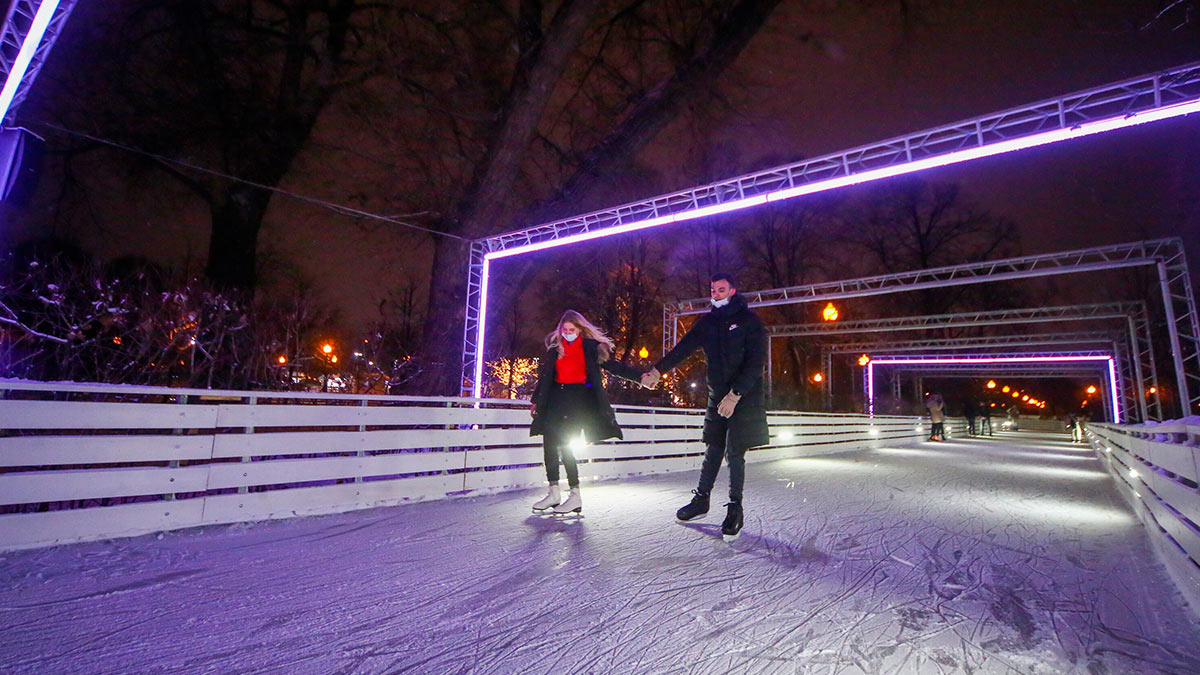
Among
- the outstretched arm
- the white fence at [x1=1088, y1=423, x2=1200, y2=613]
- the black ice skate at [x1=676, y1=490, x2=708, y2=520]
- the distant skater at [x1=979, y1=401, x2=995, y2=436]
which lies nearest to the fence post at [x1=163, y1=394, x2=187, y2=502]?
the outstretched arm

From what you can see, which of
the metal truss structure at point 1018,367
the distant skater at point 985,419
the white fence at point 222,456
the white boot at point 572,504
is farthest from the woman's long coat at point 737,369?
the distant skater at point 985,419

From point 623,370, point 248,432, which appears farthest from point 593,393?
point 248,432

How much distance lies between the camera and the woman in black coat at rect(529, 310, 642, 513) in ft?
13.6

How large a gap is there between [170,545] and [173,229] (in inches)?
472

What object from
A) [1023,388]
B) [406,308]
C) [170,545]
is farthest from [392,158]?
[1023,388]

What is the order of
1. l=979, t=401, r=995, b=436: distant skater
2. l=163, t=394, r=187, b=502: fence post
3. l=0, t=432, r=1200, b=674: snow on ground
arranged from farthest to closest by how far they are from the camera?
l=979, t=401, r=995, b=436: distant skater < l=163, t=394, r=187, b=502: fence post < l=0, t=432, r=1200, b=674: snow on ground

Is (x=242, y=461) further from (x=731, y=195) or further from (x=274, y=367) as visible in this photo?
(x=731, y=195)

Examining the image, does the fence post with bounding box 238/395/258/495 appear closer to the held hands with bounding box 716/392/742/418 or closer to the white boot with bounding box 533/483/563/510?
the white boot with bounding box 533/483/563/510

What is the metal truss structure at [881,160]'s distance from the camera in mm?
6145

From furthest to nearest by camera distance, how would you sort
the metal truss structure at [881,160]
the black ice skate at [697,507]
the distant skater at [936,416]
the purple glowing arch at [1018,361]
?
the purple glowing arch at [1018,361] < the distant skater at [936,416] < the metal truss structure at [881,160] < the black ice skate at [697,507]

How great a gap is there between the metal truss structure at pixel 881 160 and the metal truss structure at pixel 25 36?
5769mm

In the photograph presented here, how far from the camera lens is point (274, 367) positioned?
23.7 ft

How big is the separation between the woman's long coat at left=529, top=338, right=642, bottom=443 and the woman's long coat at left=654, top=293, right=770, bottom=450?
0.62 meters

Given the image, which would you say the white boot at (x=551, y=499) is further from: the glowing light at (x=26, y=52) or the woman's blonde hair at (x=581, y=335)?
the glowing light at (x=26, y=52)
